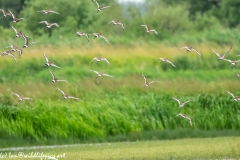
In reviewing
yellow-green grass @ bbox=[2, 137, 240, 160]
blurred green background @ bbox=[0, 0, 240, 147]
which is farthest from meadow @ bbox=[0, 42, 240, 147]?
yellow-green grass @ bbox=[2, 137, 240, 160]

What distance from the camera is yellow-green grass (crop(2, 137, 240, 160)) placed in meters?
19.3

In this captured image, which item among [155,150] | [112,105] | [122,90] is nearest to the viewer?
[155,150]

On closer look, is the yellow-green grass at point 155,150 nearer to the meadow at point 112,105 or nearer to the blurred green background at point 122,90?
the meadow at point 112,105

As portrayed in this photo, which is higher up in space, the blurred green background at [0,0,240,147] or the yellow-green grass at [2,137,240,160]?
the yellow-green grass at [2,137,240,160]

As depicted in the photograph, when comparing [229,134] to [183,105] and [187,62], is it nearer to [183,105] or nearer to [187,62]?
[183,105]

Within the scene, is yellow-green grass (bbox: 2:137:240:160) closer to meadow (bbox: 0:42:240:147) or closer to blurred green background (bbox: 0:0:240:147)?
meadow (bbox: 0:42:240:147)

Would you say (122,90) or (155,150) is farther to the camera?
(122,90)

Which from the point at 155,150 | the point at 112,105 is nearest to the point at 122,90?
the point at 112,105

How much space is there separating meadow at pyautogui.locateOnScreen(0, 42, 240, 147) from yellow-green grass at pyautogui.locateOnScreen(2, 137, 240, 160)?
1.17 metres

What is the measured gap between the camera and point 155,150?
67.2 feet

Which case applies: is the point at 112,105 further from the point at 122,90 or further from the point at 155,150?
the point at 155,150

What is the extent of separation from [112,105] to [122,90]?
1.70 m

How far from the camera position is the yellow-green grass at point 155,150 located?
1928 centimetres

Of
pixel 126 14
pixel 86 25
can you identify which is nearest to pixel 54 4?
pixel 86 25
